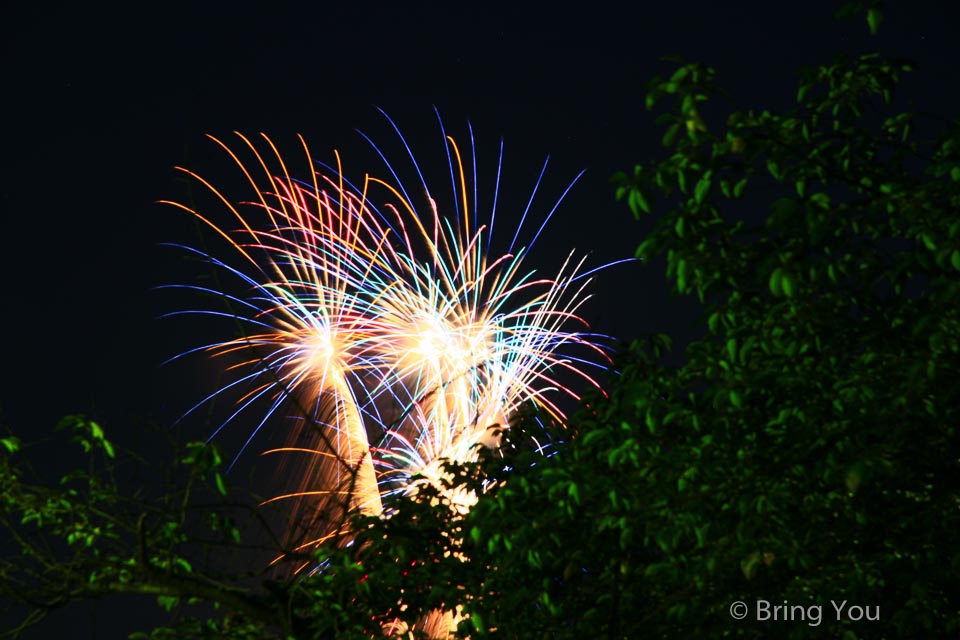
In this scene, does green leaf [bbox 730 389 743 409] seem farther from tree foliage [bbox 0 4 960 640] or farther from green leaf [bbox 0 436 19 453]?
green leaf [bbox 0 436 19 453]

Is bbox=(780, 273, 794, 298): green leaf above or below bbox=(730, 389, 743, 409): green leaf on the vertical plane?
above

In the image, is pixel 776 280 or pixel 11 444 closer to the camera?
pixel 776 280

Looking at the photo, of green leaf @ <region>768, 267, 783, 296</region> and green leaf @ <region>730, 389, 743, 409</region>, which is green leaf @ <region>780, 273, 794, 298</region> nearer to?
green leaf @ <region>768, 267, 783, 296</region>

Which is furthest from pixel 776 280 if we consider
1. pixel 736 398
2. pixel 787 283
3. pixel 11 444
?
pixel 11 444

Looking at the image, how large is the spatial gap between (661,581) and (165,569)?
11.6 feet

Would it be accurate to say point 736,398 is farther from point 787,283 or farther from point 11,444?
point 11,444

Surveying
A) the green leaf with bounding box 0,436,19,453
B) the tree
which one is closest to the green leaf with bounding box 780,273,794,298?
the tree

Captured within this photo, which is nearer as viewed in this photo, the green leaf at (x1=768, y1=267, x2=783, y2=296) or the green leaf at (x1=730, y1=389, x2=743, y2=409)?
the green leaf at (x1=768, y1=267, x2=783, y2=296)

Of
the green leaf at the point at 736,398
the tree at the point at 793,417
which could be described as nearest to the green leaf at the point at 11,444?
the tree at the point at 793,417

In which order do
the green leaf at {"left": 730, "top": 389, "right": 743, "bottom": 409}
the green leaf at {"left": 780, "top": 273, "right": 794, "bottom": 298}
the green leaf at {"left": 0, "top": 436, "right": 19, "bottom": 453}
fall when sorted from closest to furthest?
the green leaf at {"left": 780, "top": 273, "right": 794, "bottom": 298}, the green leaf at {"left": 730, "top": 389, "right": 743, "bottom": 409}, the green leaf at {"left": 0, "top": 436, "right": 19, "bottom": 453}

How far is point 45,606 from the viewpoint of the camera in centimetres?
709

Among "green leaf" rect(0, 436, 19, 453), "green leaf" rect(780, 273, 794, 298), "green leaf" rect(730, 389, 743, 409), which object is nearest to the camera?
"green leaf" rect(780, 273, 794, 298)

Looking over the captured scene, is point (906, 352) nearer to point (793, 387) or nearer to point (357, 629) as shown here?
point (793, 387)

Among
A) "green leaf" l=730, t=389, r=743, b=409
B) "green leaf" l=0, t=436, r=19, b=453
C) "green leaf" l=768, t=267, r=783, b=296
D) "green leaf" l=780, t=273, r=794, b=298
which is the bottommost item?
"green leaf" l=730, t=389, r=743, b=409
